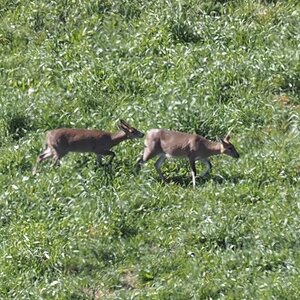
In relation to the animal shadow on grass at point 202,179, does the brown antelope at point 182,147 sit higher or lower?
higher

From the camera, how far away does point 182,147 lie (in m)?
17.3

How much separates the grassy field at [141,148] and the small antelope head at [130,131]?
16cm

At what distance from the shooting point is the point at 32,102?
19.2 m

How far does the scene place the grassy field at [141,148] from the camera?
1569cm

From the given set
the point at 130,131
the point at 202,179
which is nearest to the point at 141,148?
the point at 130,131

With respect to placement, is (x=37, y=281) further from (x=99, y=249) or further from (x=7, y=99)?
(x=7, y=99)

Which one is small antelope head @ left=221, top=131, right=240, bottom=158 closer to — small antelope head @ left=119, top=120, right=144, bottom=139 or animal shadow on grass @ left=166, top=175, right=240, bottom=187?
animal shadow on grass @ left=166, top=175, right=240, bottom=187

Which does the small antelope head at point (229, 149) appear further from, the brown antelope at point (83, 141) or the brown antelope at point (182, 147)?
the brown antelope at point (83, 141)

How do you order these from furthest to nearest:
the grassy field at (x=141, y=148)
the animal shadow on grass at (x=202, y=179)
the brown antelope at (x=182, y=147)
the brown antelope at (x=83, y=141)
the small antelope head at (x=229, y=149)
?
the brown antelope at (x=83, y=141)
the small antelope head at (x=229, y=149)
the brown antelope at (x=182, y=147)
the animal shadow on grass at (x=202, y=179)
the grassy field at (x=141, y=148)

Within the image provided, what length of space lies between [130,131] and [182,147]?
81 centimetres

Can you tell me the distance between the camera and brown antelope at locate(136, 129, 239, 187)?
17.4 meters

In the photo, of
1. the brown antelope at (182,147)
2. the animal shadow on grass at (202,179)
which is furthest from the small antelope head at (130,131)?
the animal shadow on grass at (202,179)

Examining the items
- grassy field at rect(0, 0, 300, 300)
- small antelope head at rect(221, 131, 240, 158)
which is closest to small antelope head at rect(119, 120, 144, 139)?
grassy field at rect(0, 0, 300, 300)

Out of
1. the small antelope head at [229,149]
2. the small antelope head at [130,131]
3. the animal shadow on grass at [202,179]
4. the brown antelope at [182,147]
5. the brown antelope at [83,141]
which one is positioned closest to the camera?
the animal shadow on grass at [202,179]
